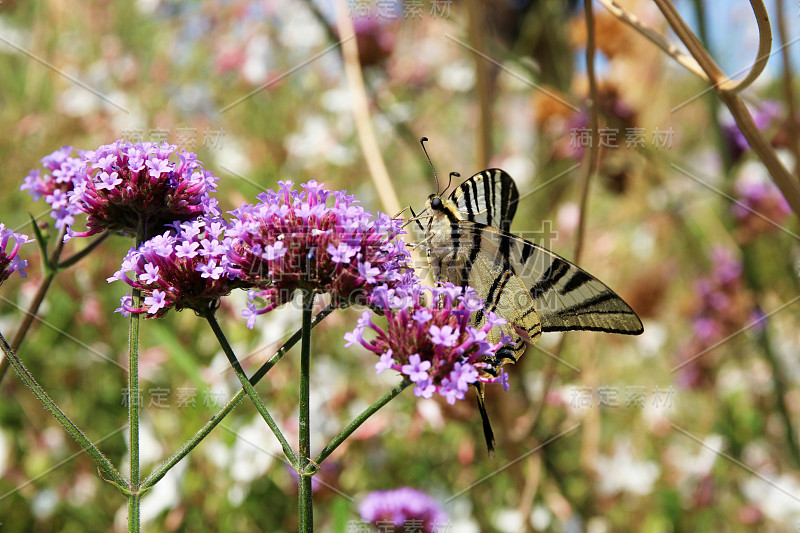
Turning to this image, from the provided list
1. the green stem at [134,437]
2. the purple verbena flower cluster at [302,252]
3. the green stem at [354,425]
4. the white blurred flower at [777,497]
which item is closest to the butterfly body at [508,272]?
the purple verbena flower cluster at [302,252]

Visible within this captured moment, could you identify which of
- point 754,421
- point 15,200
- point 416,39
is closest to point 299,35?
point 416,39

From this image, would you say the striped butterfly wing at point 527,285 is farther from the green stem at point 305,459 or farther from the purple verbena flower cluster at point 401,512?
the purple verbena flower cluster at point 401,512

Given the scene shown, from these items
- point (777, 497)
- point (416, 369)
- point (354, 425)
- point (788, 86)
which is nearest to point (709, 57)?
point (788, 86)

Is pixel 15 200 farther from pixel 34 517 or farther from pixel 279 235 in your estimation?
pixel 279 235

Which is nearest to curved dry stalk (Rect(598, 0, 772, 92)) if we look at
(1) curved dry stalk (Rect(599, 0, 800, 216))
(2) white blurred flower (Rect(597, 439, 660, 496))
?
(1) curved dry stalk (Rect(599, 0, 800, 216))

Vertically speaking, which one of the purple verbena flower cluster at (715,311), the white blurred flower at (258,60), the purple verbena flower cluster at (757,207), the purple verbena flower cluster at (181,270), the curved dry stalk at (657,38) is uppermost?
the white blurred flower at (258,60)

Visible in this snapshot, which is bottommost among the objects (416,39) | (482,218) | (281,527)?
(281,527)
